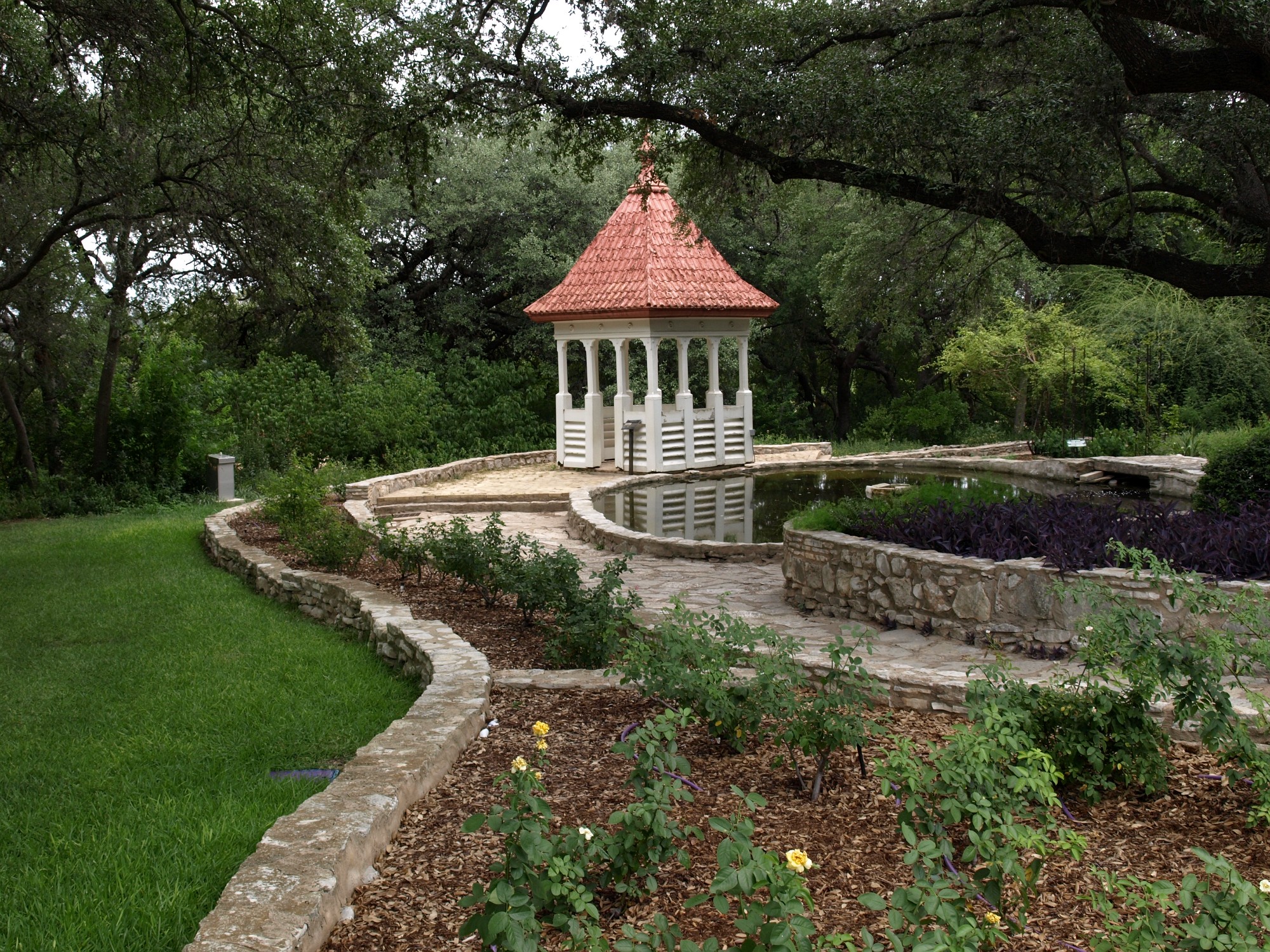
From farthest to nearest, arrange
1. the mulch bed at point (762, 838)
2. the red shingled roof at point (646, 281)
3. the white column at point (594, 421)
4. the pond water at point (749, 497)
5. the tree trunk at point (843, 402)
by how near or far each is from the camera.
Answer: the tree trunk at point (843, 402), the white column at point (594, 421), the red shingled roof at point (646, 281), the pond water at point (749, 497), the mulch bed at point (762, 838)

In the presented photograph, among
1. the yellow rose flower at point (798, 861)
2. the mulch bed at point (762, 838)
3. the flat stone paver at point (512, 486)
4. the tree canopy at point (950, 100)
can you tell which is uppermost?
the tree canopy at point (950, 100)

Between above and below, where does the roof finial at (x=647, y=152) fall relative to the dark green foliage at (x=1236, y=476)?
above

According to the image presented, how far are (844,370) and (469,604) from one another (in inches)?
850

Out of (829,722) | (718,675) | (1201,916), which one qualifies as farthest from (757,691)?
(1201,916)

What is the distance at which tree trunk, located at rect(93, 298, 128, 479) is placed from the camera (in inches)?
620

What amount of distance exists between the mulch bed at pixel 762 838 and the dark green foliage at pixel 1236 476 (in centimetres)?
582

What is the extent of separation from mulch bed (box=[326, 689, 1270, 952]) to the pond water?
8.42 meters

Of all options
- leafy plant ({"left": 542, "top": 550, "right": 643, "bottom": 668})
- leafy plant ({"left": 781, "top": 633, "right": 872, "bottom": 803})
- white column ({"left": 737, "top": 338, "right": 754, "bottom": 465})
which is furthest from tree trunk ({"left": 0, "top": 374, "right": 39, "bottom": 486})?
leafy plant ({"left": 781, "top": 633, "right": 872, "bottom": 803})

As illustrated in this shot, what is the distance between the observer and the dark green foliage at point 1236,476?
9.66 meters

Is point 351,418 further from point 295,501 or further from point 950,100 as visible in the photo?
point 950,100

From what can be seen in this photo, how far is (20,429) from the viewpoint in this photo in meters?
18.5

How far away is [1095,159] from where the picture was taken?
844cm

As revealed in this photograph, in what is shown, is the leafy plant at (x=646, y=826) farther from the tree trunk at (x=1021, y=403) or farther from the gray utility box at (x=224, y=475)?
the tree trunk at (x=1021, y=403)

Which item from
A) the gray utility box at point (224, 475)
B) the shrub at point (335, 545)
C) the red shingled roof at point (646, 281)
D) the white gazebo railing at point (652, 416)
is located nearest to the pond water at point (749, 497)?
the white gazebo railing at point (652, 416)
